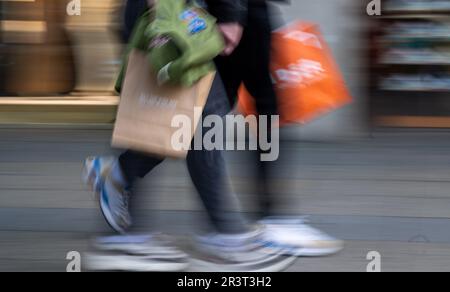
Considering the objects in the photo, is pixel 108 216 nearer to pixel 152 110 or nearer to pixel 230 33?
pixel 152 110

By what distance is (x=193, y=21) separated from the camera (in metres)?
4.00

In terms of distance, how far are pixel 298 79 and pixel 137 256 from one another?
1.15m

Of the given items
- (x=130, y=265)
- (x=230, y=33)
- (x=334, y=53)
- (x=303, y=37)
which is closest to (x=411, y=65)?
(x=334, y=53)

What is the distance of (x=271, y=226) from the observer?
443 centimetres

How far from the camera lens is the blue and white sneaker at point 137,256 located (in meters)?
4.19

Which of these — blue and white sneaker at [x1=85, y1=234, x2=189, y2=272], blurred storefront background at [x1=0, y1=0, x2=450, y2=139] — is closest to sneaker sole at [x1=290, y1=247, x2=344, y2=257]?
blue and white sneaker at [x1=85, y1=234, x2=189, y2=272]

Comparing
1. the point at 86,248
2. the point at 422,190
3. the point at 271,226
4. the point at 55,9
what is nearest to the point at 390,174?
the point at 422,190

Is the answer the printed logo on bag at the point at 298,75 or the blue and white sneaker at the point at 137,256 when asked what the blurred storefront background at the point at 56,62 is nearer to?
the printed logo on bag at the point at 298,75

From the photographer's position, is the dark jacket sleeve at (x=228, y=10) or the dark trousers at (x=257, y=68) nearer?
the dark jacket sleeve at (x=228, y=10)

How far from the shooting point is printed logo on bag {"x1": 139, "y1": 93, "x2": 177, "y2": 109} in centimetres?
405

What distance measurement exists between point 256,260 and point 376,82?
3.80 meters

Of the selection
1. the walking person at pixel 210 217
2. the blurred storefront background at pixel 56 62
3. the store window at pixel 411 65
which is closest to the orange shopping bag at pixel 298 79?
the walking person at pixel 210 217

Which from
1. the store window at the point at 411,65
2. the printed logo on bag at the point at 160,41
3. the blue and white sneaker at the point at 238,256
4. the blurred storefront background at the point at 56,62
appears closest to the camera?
the printed logo on bag at the point at 160,41

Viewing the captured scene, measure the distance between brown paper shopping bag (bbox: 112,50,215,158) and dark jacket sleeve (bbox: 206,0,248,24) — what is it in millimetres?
248
